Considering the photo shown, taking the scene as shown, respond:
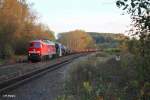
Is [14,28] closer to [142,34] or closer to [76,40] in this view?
[142,34]

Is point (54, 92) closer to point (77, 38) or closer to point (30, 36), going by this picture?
point (30, 36)

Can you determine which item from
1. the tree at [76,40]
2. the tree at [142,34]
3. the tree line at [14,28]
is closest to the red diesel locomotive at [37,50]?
the tree line at [14,28]

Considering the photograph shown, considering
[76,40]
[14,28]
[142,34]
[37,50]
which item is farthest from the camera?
[76,40]

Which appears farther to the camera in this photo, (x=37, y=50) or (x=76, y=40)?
(x=76, y=40)

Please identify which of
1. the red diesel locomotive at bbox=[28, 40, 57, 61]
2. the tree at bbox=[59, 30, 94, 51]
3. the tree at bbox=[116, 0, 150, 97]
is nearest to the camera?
the tree at bbox=[116, 0, 150, 97]

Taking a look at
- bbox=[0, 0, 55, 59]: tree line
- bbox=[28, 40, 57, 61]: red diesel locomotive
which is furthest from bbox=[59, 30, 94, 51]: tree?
bbox=[28, 40, 57, 61]: red diesel locomotive

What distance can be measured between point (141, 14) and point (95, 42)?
Result: 554 feet

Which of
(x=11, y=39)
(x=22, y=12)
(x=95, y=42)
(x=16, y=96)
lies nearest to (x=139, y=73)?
(x=16, y=96)

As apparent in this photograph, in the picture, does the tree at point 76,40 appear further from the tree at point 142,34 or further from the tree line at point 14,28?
the tree at point 142,34

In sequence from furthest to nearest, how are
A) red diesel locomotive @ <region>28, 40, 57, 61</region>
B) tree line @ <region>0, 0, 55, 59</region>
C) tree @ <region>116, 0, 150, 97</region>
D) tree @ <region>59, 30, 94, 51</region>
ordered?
1. tree @ <region>59, 30, 94, 51</region>
2. tree line @ <region>0, 0, 55, 59</region>
3. red diesel locomotive @ <region>28, 40, 57, 61</region>
4. tree @ <region>116, 0, 150, 97</region>

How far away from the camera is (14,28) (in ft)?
194

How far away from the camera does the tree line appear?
57.6m

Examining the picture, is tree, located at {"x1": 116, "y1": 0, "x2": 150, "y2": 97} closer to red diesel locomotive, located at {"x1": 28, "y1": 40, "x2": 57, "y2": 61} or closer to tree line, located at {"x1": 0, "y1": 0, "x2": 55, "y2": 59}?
red diesel locomotive, located at {"x1": 28, "y1": 40, "x2": 57, "y2": 61}

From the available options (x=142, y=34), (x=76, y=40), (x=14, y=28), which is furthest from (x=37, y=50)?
(x=76, y=40)
